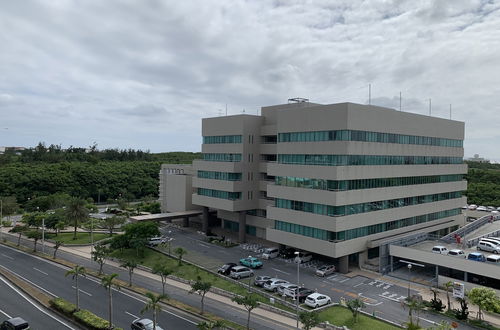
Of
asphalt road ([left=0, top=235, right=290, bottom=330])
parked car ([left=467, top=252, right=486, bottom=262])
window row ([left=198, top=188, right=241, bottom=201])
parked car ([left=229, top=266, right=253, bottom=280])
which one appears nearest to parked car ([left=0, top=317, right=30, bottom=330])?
asphalt road ([left=0, top=235, right=290, bottom=330])

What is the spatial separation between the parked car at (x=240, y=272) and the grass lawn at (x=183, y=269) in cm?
99

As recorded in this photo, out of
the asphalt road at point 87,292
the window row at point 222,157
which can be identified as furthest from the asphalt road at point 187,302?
the window row at point 222,157

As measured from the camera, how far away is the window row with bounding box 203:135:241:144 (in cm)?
7694

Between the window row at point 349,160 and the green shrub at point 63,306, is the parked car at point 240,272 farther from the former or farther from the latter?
the green shrub at point 63,306

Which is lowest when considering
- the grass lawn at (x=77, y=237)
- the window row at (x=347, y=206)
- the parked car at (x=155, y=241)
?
the grass lawn at (x=77, y=237)

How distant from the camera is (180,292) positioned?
49156 millimetres

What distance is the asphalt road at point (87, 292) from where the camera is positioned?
40.8 metres

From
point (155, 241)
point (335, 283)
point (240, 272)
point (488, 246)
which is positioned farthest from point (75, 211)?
point (488, 246)

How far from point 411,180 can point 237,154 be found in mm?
34058

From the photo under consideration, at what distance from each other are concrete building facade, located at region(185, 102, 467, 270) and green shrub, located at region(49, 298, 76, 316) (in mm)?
33507

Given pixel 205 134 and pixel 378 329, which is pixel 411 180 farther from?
pixel 205 134

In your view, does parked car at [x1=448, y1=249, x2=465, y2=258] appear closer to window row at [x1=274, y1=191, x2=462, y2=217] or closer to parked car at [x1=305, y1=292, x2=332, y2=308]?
window row at [x1=274, y1=191, x2=462, y2=217]

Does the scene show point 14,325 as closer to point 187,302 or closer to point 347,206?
point 187,302

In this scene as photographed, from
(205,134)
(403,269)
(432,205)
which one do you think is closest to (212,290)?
(403,269)
